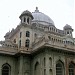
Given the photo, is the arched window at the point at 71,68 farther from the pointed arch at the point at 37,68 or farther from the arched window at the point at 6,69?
the arched window at the point at 6,69

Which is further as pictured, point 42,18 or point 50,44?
point 42,18

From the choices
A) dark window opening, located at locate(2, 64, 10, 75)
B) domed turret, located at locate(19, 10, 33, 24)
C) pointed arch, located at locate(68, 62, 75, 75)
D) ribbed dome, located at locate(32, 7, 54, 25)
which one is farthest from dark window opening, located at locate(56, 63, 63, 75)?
ribbed dome, located at locate(32, 7, 54, 25)

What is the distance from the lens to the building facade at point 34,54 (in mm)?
27812

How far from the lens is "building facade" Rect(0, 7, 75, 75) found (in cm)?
2781

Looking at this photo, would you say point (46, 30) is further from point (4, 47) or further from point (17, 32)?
point (4, 47)

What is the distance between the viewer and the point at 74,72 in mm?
29922

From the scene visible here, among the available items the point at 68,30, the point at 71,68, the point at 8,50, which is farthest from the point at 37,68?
the point at 68,30

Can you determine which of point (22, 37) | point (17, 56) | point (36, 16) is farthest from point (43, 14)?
point (17, 56)

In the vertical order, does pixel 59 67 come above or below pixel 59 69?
above

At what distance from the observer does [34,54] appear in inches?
1200

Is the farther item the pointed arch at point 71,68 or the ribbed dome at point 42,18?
the ribbed dome at point 42,18

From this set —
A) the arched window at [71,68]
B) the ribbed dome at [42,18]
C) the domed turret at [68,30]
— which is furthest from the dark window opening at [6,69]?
the domed turret at [68,30]

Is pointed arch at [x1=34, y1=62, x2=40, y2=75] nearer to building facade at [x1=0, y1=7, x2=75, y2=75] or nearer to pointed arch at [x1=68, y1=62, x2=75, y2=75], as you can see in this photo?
building facade at [x1=0, y1=7, x2=75, y2=75]

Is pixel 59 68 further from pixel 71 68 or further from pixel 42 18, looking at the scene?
pixel 42 18
